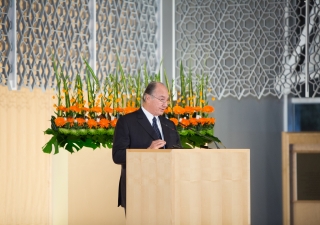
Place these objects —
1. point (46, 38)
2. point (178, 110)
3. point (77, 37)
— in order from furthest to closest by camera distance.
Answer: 1. point (77, 37)
2. point (46, 38)
3. point (178, 110)

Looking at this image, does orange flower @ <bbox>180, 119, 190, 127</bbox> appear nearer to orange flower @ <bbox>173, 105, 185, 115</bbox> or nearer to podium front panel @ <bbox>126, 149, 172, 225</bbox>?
orange flower @ <bbox>173, 105, 185, 115</bbox>

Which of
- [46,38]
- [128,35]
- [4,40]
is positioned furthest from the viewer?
[128,35]

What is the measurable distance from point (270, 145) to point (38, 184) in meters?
2.53

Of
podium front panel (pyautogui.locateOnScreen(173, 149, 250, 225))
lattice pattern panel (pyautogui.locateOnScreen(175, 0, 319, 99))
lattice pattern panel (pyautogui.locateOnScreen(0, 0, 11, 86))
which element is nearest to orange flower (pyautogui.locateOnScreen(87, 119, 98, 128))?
lattice pattern panel (pyautogui.locateOnScreen(0, 0, 11, 86))

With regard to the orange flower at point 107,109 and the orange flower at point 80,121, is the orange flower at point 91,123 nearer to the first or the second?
the orange flower at point 80,121

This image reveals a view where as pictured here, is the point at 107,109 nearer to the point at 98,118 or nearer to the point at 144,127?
the point at 98,118

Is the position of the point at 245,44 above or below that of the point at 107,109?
above

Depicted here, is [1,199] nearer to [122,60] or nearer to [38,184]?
[38,184]

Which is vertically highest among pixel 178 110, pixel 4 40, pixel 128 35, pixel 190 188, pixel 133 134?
pixel 128 35

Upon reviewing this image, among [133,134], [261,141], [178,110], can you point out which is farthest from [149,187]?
[261,141]

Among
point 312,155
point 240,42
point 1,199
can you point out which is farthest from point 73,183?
point 240,42

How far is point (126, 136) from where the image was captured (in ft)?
12.5

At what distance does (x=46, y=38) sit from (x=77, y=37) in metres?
0.39

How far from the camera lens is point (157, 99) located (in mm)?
3809
